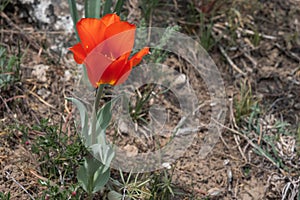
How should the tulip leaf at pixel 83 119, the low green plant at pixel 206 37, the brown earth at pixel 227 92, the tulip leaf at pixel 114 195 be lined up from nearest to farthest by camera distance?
the tulip leaf at pixel 83 119 → the tulip leaf at pixel 114 195 → the brown earth at pixel 227 92 → the low green plant at pixel 206 37

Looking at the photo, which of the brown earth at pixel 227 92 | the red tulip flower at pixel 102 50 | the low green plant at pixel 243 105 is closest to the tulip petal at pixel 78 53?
the red tulip flower at pixel 102 50

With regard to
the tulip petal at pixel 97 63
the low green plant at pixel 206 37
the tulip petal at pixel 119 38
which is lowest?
the low green plant at pixel 206 37

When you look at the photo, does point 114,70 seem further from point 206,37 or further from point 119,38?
point 206,37

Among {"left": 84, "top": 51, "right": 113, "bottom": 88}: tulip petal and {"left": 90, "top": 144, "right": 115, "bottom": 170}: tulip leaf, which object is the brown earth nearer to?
{"left": 90, "top": 144, "right": 115, "bottom": 170}: tulip leaf

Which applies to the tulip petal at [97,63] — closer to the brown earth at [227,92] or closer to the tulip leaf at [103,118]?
the tulip leaf at [103,118]

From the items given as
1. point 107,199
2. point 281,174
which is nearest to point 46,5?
point 107,199

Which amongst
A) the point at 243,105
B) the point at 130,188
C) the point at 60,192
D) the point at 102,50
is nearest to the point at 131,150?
the point at 130,188

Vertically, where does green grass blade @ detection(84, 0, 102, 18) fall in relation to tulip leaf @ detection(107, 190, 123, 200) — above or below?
above

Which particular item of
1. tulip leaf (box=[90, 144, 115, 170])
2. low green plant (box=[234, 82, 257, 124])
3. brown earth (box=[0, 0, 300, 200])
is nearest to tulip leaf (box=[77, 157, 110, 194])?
tulip leaf (box=[90, 144, 115, 170])
